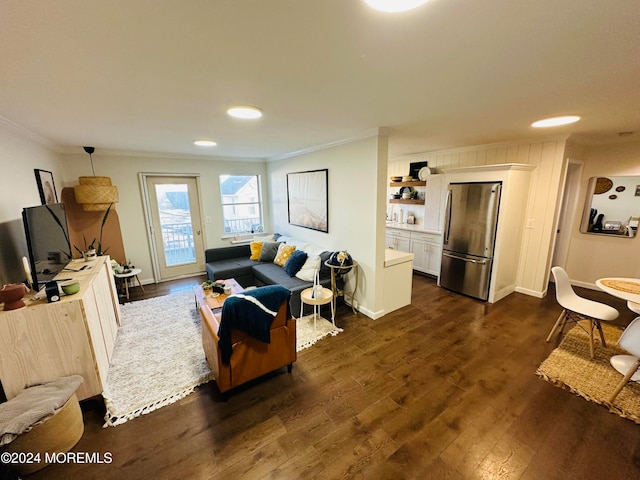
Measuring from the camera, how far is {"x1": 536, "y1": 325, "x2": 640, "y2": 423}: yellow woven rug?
6.89ft

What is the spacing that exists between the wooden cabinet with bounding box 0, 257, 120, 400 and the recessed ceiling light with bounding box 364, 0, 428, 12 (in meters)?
2.57

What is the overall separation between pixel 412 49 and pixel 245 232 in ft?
17.3

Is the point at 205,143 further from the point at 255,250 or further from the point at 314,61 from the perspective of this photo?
the point at 314,61

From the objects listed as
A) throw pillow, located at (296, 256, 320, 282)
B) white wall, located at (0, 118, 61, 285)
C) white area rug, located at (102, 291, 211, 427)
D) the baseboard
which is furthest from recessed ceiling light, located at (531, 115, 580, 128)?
white wall, located at (0, 118, 61, 285)

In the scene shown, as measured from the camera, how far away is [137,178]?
4.61 m

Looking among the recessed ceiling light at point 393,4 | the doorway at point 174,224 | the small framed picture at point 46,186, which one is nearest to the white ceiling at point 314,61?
the recessed ceiling light at point 393,4

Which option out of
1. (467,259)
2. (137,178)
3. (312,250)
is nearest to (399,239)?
(467,259)

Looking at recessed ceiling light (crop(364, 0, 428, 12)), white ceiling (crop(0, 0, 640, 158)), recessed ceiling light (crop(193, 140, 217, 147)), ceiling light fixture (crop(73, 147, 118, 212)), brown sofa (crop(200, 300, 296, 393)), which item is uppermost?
recessed ceiling light (crop(193, 140, 217, 147))

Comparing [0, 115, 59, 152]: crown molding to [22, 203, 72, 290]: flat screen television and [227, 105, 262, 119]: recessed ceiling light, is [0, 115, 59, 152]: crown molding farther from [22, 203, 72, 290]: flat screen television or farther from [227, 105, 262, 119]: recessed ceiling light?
[227, 105, 262, 119]: recessed ceiling light

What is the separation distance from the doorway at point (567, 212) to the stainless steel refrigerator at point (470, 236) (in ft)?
4.74

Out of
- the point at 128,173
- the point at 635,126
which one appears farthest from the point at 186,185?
the point at 635,126

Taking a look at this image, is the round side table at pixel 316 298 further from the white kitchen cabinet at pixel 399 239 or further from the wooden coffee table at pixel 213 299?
the white kitchen cabinet at pixel 399 239

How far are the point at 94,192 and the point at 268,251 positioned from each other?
2.68 meters

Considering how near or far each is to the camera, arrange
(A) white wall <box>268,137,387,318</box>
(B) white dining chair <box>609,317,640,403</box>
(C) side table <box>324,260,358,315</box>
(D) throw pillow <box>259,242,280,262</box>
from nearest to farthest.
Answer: (B) white dining chair <box>609,317,640,403</box>, (A) white wall <box>268,137,387,318</box>, (C) side table <box>324,260,358,315</box>, (D) throw pillow <box>259,242,280,262</box>
